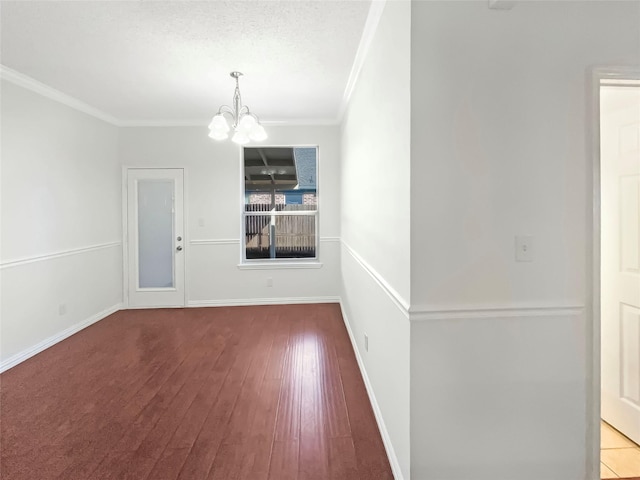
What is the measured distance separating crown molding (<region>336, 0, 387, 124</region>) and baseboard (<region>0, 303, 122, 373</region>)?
13.5ft

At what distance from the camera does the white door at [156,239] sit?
4691 millimetres

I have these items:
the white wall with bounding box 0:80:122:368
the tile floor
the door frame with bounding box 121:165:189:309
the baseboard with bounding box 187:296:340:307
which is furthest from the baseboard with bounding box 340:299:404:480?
the white wall with bounding box 0:80:122:368

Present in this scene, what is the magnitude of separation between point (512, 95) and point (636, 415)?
2061 millimetres

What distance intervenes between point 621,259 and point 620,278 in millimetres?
122

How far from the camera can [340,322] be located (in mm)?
3984

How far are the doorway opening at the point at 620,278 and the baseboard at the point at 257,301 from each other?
3.21 meters

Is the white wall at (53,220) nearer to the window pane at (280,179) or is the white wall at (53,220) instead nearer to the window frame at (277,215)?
the window frame at (277,215)

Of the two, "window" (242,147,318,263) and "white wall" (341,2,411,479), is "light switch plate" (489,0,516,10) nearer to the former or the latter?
"white wall" (341,2,411,479)

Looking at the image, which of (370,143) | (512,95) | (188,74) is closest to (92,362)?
(188,74)

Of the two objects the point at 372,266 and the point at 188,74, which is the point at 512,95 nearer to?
the point at 372,266

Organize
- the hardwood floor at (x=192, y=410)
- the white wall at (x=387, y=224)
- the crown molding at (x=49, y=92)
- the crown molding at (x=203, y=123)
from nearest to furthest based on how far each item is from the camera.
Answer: the white wall at (x=387, y=224)
the hardwood floor at (x=192, y=410)
the crown molding at (x=49, y=92)
the crown molding at (x=203, y=123)

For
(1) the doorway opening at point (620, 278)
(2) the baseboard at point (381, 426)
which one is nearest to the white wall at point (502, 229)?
(2) the baseboard at point (381, 426)

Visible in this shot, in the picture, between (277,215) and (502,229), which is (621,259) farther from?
(277,215)

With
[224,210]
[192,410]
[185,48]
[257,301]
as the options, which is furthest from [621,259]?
[224,210]
